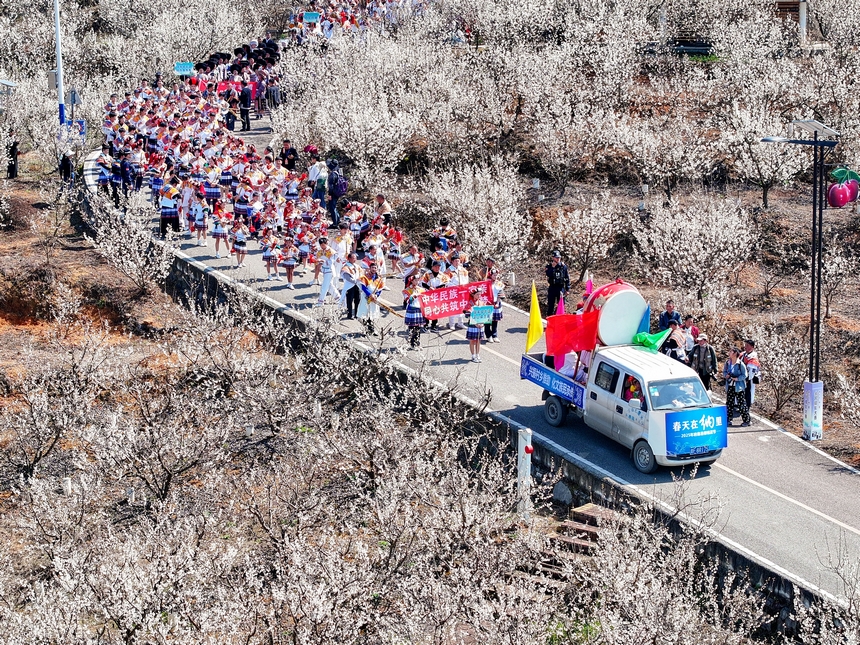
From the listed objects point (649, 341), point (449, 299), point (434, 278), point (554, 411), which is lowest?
point (554, 411)

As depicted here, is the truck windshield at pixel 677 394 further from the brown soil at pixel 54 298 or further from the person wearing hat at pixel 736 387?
the brown soil at pixel 54 298

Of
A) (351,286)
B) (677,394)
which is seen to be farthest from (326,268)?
(677,394)

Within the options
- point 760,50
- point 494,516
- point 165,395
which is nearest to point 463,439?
point 494,516

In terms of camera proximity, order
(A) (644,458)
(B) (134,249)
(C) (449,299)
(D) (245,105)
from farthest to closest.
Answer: (D) (245,105) → (B) (134,249) → (C) (449,299) → (A) (644,458)

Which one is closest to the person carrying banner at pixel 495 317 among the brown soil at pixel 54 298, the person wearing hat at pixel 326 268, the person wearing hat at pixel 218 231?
the person wearing hat at pixel 326 268

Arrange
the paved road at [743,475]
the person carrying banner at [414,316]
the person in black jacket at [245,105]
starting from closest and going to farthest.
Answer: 1. the paved road at [743,475]
2. the person carrying banner at [414,316]
3. the person in black jacket at [245,105]

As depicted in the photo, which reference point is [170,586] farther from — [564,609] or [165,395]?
[165,395]

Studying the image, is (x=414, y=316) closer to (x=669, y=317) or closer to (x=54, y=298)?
(x=669, y=317)
